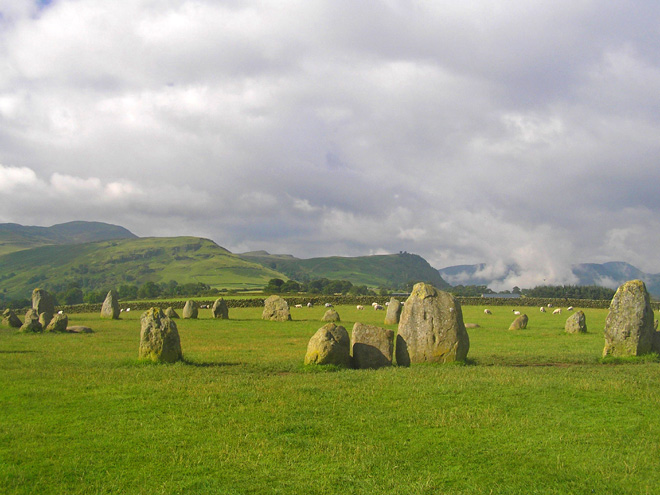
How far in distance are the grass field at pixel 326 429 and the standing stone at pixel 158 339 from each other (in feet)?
2.16

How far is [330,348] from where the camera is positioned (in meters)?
16.4

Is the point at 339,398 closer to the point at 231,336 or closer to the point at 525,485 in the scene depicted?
the point at 525,485

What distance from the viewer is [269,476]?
748cm

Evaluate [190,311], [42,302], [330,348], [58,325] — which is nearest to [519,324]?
[330,348]

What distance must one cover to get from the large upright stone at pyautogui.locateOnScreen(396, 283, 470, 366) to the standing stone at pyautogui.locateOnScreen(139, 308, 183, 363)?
7738 mm

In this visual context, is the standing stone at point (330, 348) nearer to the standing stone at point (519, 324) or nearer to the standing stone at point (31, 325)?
the standing stone at point (31, 325)

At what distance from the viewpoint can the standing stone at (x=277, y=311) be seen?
40000 millimetres

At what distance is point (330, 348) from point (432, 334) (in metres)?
3.80

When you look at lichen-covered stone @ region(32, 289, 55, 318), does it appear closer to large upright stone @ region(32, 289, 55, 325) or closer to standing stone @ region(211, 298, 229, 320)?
large upright stone @ region(32, 289, 55, 325)

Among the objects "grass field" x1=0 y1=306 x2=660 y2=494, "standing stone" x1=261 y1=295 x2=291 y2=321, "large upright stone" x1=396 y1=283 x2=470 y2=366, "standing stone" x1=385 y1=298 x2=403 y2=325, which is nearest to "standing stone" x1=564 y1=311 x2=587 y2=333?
"standing stone" x1=385 y1=298 x2=403 y2=325

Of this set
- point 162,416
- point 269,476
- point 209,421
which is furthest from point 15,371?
point 269,476

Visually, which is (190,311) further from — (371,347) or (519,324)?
(371,347)

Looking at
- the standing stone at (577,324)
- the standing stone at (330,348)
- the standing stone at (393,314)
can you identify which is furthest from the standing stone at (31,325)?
the standing stone at (577,324)

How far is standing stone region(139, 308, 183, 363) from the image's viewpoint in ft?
55.8
